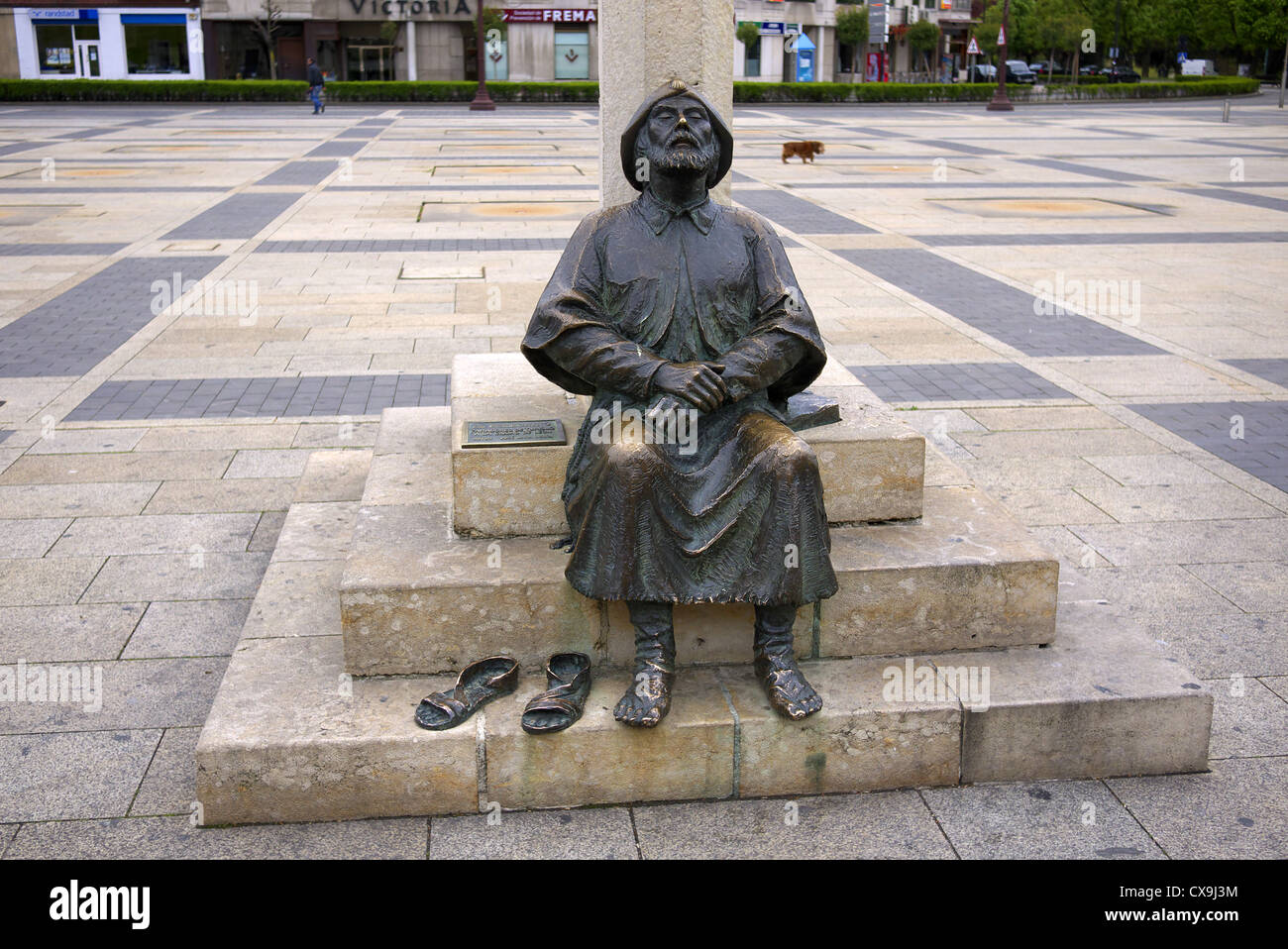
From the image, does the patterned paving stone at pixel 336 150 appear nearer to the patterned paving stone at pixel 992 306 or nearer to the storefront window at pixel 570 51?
the patterned paving stone at pixel 992 306

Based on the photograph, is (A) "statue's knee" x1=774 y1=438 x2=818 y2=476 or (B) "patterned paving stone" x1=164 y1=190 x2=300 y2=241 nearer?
(A) "statue's knee" x1=774 y1=438 x2=818 y2=476

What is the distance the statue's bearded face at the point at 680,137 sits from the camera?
13.9 feet

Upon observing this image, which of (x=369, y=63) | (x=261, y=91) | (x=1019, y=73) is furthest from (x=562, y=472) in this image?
(x=1019, y=73)

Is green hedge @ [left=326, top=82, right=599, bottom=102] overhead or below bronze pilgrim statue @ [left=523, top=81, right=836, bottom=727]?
overhead

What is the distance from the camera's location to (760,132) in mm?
31062

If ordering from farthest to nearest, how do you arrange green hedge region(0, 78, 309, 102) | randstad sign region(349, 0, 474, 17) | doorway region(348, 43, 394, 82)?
doorway region(348, 43, 394, 82) → randstad sign region(349, 0, 474, 17) → green hedge region(0, 78, 309, 102)

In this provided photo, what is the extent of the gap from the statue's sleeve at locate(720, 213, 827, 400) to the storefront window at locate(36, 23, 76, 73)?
50892 millimetres

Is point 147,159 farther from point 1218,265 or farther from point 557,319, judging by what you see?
point 557,319

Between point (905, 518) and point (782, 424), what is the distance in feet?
3.08

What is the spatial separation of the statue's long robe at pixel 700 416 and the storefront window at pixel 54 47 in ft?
166

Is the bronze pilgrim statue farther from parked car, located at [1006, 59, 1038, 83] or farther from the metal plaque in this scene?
parked car, located at [1006, 59, 1038, 83]

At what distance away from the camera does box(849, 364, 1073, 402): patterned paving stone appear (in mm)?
8359

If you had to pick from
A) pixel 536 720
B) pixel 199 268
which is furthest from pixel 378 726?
pixel 199 268

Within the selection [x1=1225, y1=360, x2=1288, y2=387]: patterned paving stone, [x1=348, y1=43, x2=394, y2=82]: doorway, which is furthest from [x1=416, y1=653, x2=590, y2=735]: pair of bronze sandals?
[x1=348, y1=43, x2=394, y2=82]: doorway
